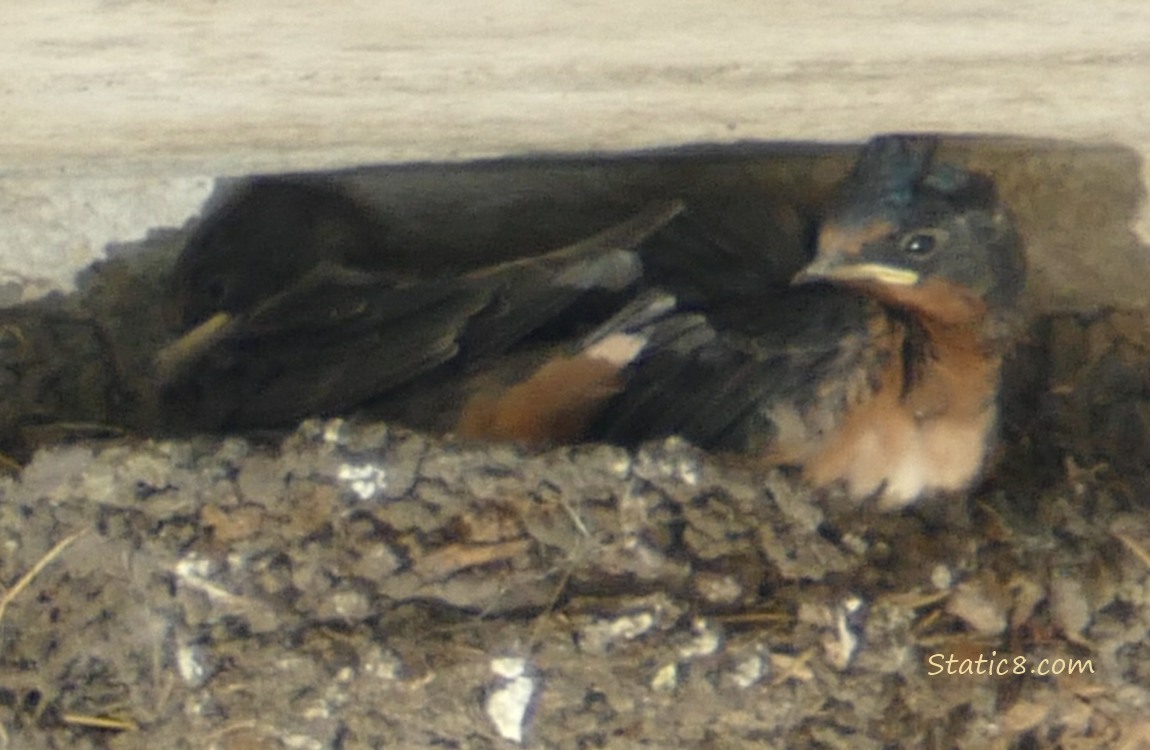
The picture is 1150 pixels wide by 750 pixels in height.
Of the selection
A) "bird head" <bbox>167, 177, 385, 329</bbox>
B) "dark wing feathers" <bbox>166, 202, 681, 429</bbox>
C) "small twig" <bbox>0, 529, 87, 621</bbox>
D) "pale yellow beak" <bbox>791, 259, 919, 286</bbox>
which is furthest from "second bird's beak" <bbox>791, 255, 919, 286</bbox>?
"small twig" <bbox>0, 529, 87, 621</bbox>

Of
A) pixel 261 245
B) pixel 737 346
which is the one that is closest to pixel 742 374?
pixel 737 346

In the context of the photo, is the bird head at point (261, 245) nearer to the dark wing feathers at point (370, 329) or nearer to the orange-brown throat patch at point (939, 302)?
the dark wing feathers at point (370, 329)

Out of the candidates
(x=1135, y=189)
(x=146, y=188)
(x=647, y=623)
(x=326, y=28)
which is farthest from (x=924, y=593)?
(x=146, y=188)

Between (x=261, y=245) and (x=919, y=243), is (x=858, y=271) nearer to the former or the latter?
(x=919, y=243)

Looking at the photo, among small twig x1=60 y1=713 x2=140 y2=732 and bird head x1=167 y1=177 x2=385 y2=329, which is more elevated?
bird head x1=167 y1=177 x2=385 y2=329

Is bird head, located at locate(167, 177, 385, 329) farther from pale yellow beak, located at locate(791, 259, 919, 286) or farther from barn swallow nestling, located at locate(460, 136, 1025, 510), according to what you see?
pale yellow beak, located at locate(791, 259, 919, 286)

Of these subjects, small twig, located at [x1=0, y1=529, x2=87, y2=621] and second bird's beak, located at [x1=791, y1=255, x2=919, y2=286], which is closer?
small twig, located at [x1=0, y1=529, x2=87, y2=621]

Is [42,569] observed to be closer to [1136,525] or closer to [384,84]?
[384,84]

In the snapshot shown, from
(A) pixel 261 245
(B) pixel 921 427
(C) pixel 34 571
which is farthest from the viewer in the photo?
(A) pixel 261 245
